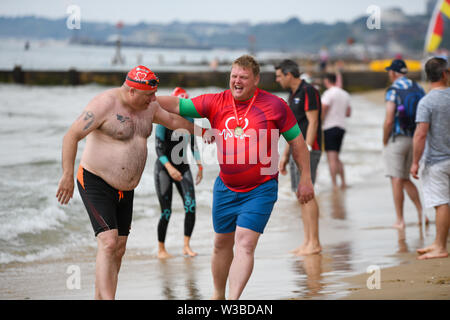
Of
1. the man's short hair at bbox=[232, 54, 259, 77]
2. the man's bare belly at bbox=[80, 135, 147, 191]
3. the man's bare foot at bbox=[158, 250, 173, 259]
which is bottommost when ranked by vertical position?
the man's bare foot at bbox=[158, 250, 173, 259]

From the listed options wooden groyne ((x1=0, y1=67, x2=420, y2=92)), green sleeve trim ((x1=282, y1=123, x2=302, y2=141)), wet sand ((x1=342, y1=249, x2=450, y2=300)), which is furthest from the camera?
wooden groyne ((x1=0, y1=67, x2=420, y2=92))

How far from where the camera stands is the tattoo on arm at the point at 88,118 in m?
4.29

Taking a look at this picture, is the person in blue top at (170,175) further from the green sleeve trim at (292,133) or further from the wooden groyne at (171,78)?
the wooden groyne at (171,78)

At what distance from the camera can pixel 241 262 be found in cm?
444

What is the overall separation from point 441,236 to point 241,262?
8.57 feet

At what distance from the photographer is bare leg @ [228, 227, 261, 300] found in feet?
14.5

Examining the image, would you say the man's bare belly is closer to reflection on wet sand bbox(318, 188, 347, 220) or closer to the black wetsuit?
the black wetsuit

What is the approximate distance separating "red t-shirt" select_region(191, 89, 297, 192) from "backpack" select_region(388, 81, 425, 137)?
3.14 m

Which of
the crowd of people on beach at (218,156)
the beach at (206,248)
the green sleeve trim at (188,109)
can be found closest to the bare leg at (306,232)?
the beach at (206,248)

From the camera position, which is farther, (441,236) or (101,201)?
(441,236)

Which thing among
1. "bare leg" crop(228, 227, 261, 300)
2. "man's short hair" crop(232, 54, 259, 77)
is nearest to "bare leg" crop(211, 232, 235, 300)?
"bare leg" crop(228, 227, 261, 300)

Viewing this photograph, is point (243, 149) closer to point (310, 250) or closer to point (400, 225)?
point (310, 250)

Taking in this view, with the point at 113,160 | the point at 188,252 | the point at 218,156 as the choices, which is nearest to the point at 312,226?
the point at 188,252
